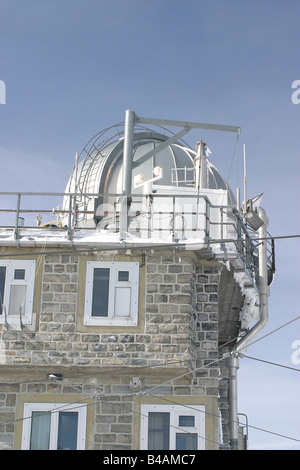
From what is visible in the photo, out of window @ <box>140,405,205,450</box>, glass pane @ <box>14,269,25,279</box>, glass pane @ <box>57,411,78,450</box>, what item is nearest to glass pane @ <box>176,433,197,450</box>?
window @ <box>140,405,205,450</box>

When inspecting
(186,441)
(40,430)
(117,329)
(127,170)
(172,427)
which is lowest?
(186,441)

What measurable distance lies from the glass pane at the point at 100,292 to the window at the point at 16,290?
1.55 meters

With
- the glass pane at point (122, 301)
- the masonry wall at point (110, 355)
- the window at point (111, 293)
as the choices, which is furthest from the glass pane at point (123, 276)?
the masonry wall at point (110, 355)

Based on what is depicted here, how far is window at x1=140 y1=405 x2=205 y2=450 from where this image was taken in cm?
1972

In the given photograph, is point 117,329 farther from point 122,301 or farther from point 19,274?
point 19,274

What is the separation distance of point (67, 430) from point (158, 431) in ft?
7.06

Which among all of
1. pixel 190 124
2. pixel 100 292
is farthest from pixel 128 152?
pixel 100 292

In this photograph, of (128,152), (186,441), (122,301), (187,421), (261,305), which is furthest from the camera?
(261,305)

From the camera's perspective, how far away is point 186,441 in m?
19.8

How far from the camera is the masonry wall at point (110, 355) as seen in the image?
19.9m

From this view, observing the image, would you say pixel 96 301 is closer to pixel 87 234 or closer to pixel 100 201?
pixel 87 234

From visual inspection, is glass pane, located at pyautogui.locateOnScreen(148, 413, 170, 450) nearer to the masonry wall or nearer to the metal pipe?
the masonry wall
